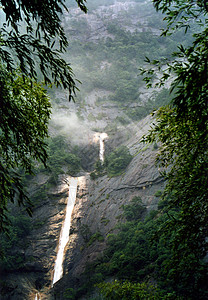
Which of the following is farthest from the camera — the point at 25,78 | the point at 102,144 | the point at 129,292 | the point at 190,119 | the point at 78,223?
the point at 102,144

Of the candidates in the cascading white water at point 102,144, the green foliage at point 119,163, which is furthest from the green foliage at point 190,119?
the cascading white water at point 102,144

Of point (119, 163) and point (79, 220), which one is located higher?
point (119, 163)

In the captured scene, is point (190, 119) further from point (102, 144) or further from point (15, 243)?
point (102, 144)

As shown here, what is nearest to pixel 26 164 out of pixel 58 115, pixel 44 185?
pixel 44 185

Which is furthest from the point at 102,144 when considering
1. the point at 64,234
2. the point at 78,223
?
the point at 64,234

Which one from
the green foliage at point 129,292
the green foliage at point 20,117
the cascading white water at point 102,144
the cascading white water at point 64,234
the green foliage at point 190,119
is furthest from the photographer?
the cascading white water at point 102,144

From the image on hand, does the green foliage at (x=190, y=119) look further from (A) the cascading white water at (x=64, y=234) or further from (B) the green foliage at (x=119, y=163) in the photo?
(B) the green foliage at (x=119, y=163)

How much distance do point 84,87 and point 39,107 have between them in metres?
51.7

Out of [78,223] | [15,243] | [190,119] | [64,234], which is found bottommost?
[64,234]

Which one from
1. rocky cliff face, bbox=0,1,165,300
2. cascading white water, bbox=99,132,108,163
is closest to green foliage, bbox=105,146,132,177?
rocky cliff face, bbox=0,1,165,300

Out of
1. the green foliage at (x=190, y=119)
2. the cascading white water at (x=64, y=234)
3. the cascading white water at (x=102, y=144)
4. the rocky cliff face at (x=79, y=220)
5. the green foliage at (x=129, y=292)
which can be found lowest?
the cascading white water at (x=102, y=144)

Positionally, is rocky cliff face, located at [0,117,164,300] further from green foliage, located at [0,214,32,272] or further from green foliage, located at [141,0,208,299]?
green foliage, located at [141,0,208,299]

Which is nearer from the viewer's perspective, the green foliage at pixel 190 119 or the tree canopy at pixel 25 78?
the green foliage at pixel 190 119

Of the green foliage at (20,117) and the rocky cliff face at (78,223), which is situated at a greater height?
the green foliage at (20,117)
